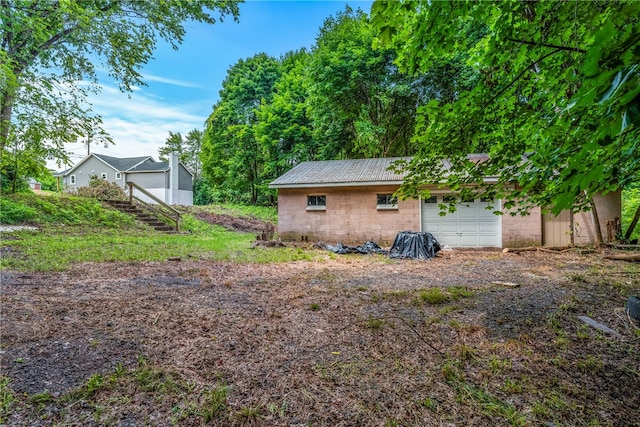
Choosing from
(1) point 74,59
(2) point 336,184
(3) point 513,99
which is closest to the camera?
(3) point 513,99

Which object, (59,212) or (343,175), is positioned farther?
(343,175)

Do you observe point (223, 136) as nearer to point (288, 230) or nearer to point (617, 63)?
point (288, 230)

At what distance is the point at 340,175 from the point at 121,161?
84.9ft

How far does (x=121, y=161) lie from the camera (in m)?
27.8

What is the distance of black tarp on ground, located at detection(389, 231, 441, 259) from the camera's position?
323 inches

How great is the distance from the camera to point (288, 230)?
37.3ft

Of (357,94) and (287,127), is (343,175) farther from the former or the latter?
(287,127)

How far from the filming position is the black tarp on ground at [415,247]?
323 inches

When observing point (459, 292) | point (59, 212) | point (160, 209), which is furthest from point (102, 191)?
point (459, 292)

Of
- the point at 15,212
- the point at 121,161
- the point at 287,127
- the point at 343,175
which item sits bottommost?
the point at 15,212

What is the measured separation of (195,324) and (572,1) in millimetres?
4740

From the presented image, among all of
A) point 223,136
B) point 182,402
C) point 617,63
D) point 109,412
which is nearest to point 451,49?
point 617,63

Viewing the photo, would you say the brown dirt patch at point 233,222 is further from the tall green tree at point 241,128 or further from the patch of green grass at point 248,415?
the patch of green grass at point 248,415

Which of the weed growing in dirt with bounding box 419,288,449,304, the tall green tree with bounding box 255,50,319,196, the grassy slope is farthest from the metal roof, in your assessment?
the weed growing in dirt with bounding box 419,288,449,304
